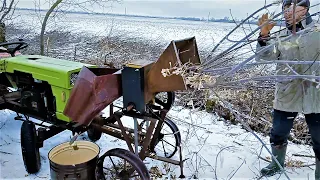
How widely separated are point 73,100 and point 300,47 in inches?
73.5

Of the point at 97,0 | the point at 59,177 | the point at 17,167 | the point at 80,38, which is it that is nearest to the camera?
the point at 59,177

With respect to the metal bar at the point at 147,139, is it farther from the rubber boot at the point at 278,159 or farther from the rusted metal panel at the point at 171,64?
the rubber boot at the point at 278,159

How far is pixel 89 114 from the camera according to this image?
2246mm

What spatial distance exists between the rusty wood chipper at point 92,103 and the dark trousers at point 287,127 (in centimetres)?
97

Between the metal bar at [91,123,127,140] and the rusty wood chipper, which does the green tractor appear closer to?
the rusty wood chipper

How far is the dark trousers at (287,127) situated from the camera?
2623mm

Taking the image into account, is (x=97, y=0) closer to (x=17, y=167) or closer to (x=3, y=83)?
(x=3, y=83)

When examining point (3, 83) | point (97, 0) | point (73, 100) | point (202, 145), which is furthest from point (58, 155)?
point (97, 0)

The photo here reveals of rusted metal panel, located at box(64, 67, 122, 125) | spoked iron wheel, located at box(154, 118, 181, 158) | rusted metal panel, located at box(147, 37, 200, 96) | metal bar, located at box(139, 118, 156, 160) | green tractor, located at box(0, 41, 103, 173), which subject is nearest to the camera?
rusted metal panel, located at box(147, 37, 200, 96)

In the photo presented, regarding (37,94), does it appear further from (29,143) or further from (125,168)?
(125,168)

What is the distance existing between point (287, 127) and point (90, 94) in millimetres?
1830

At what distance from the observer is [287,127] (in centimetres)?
282

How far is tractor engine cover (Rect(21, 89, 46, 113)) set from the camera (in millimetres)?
2975

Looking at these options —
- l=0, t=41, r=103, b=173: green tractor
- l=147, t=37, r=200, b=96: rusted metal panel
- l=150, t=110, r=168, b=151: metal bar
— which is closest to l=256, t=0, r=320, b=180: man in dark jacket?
l=147, t=37, r=200, b=96: rusted metal panel
